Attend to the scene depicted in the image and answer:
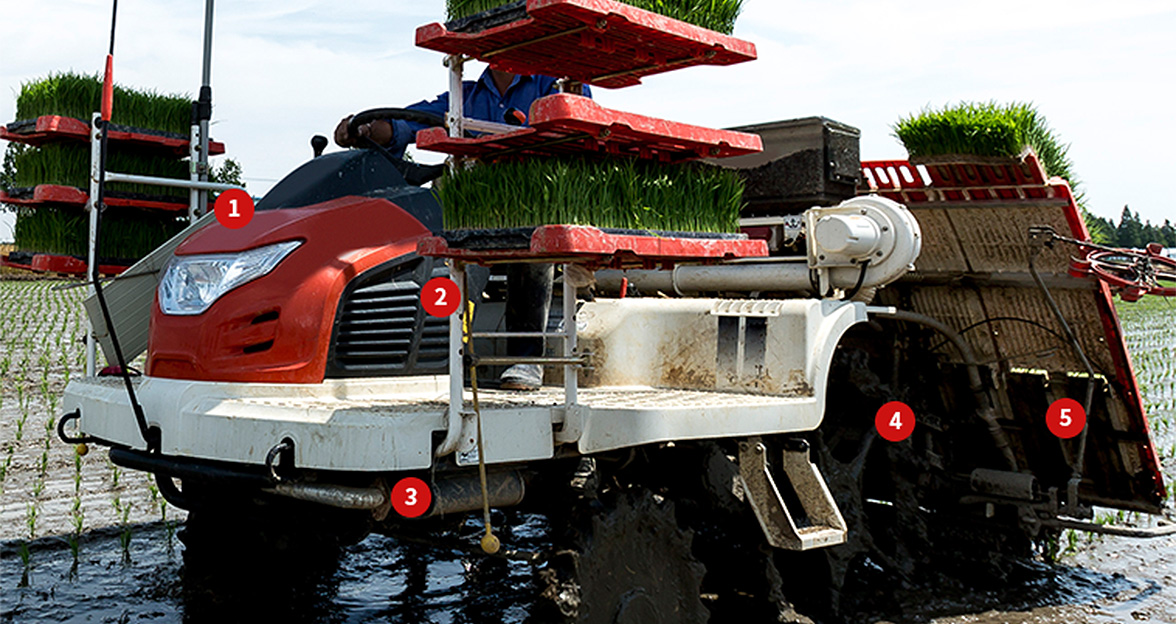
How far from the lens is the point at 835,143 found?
5.19 m

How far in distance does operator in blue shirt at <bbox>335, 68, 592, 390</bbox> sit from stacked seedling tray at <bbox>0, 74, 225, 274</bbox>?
1187mm

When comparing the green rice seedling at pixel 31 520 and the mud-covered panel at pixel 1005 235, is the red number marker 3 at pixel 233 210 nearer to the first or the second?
the green rice seedling at pixel 31 520

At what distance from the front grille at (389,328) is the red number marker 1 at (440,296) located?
16.9 inches

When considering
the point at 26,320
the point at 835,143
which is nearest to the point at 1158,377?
the point at 835,143

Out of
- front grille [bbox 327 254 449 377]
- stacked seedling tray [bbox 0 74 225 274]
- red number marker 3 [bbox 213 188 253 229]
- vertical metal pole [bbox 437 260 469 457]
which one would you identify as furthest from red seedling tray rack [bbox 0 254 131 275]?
vertical metal pole [bbox 437 260 469 457]

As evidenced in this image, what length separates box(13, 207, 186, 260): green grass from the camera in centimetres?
517

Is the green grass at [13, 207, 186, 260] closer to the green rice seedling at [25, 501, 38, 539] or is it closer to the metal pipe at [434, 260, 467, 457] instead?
the green rice seedling at [25, 501, 38, 539]

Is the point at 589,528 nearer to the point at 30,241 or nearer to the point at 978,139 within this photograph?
the point at 978,139

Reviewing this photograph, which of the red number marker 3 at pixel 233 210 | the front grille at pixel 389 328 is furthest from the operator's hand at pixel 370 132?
the front grille at pixel 389 328

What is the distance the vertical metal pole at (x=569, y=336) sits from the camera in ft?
11.6

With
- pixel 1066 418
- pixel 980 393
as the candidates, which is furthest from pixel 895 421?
pixel 1066 418

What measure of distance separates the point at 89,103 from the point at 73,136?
28cm

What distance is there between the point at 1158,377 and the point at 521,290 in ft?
46.3

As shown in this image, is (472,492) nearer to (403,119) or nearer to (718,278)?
(403,119)
